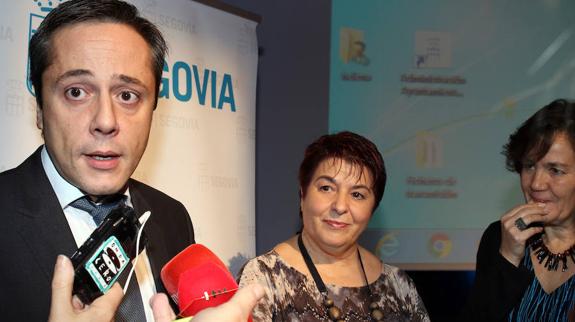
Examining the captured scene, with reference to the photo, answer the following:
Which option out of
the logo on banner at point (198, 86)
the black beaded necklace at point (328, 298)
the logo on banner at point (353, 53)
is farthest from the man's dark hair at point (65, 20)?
the logo on banner at point (353, 53)

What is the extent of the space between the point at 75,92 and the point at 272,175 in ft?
7.88

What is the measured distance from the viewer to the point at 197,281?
1256mm

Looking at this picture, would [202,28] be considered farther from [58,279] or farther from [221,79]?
[58,279]

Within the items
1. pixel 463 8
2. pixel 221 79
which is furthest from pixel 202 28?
pixel 463 8

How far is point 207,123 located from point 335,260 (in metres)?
0.85

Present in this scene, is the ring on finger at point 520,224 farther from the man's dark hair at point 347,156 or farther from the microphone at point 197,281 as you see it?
the microphone at point 197,281

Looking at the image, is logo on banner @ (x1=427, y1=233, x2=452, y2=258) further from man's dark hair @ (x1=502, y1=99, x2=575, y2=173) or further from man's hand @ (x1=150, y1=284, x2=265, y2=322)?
man's hand @ (x1=150, y1=284, x2=265, y2=322)

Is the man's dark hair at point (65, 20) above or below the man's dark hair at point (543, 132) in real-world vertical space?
above

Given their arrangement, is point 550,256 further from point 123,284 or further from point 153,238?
point 123,284

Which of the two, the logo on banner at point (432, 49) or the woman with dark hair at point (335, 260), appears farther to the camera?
the logo on banner at point (432, 49)

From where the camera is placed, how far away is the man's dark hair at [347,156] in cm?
229

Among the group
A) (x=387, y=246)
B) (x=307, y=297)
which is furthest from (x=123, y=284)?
(x=387, y=246)

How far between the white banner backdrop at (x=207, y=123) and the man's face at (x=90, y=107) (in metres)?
0.71

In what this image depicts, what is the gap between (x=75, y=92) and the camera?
141cm
